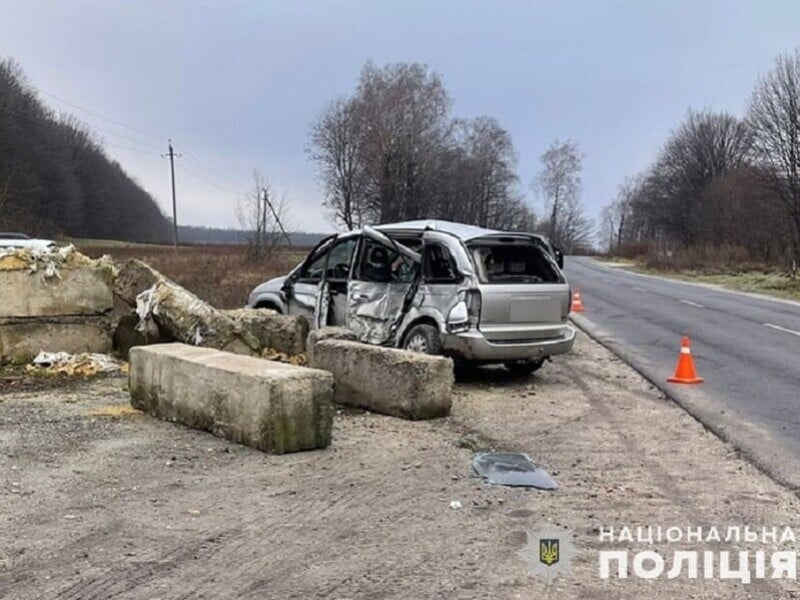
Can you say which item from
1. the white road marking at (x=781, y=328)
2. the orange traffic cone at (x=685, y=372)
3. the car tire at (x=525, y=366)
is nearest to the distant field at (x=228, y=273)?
the car tire at (x=525, y=366)

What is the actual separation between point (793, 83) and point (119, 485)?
47272 millimetres

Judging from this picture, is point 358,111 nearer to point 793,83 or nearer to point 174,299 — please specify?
point 793,83

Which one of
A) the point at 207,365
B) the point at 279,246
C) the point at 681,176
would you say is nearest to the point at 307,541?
the point at 207,365

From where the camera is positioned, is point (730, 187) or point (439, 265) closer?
point (439, 265)

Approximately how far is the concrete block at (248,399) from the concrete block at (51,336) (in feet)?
12.0

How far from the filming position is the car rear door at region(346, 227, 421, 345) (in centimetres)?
933

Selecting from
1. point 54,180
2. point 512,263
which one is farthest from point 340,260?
point 54,180

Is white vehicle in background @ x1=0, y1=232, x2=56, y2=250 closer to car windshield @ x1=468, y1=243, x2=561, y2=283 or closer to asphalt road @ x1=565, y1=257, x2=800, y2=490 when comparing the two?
car windshield @ x1=468, y1=243, x2=561, y2=283

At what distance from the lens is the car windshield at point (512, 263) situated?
896 centimetres

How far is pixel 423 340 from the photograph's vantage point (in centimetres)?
903

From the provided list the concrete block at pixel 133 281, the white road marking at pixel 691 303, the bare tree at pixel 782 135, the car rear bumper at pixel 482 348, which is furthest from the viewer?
the bare tree at pixel 782 135

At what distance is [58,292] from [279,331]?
2.95 m

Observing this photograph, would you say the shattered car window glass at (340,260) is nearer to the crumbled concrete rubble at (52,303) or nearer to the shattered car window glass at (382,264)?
the shattered car window glass at (382,264)

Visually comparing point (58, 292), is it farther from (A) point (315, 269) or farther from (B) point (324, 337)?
(B) point (324, 337)
